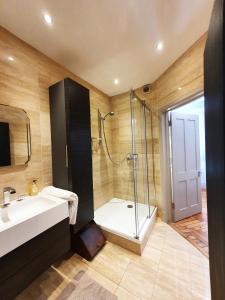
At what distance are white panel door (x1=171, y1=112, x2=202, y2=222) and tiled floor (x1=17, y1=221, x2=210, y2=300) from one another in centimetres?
73

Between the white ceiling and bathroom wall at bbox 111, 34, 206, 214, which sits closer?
the white ceiling

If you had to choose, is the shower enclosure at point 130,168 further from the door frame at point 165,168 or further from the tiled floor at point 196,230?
the tiled floor at point 196,230

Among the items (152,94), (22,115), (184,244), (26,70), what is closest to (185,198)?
(184,244)

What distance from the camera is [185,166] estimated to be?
2.58 meters

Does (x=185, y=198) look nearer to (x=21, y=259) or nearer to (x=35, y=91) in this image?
(x=21, y=259)

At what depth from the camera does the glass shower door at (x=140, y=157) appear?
2322 millimetres

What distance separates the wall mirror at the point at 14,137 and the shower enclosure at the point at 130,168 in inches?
56.3

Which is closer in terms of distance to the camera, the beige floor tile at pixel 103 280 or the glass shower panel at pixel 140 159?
the beige floor tile at pixel 103 280

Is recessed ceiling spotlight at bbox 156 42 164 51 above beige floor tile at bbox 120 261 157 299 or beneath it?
above

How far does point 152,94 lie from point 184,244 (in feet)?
7.99

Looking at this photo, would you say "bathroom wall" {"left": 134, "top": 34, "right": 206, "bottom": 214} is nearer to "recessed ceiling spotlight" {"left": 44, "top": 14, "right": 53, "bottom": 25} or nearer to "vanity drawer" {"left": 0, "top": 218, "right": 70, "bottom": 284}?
"recessed ceiling spotlight" {"left": 44, "top": 14, "right": 53, "bottom": 25}

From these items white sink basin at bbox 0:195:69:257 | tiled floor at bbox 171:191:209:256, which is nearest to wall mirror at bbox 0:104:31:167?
white sink basin at bbox 0:195:69:257

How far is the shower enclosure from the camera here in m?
2.20

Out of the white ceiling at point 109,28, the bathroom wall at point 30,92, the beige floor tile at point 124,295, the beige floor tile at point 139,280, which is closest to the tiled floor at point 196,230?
the beige floor tile at point 139,280
